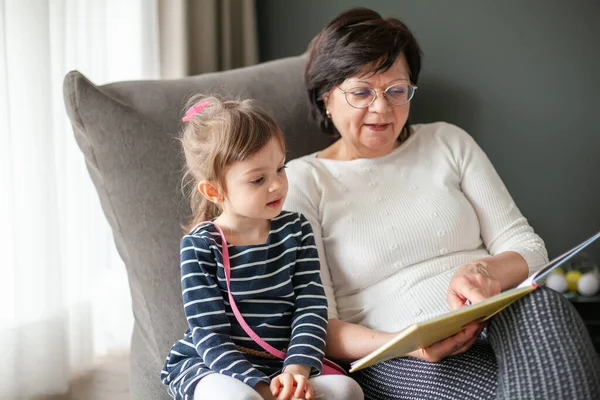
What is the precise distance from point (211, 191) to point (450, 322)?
0.54m

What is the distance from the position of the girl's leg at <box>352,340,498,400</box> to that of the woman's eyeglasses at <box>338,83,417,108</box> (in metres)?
0.61

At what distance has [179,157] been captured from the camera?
178 centimetres

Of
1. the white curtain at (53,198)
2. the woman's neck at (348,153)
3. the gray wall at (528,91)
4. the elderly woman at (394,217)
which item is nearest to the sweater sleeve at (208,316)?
the elderly woman at (394,217)


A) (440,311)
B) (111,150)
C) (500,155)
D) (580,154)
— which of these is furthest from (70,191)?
(580,154)

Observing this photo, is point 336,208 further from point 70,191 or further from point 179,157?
point 70,191

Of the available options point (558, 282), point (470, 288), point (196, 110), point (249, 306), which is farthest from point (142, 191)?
point (558, 282)

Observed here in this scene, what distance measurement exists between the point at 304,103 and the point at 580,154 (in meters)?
0.94

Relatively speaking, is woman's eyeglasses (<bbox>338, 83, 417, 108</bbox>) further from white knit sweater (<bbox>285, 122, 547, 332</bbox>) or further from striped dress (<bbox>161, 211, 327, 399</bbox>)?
striped dress (<bbox>161, 211, 327, 399</bbox>)

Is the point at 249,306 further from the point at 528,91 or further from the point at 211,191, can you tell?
the point at 528,91

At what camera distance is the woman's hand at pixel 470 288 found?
1.44m

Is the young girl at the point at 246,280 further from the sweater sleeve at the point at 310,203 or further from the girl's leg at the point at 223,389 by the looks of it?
the sweater sleeve at the point at 310,203

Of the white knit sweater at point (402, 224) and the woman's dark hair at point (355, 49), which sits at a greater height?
the woman's dark hair at point (355, 49)

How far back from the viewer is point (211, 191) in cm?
147

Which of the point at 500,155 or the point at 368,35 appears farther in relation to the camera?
the point at 500,155
